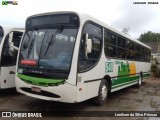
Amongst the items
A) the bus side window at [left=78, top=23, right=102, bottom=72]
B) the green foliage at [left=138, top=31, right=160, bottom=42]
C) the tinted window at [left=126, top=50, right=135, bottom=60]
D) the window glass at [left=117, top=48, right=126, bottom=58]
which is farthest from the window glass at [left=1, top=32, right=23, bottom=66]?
the green foliage at [left=138, top=31, right=160, bottom=42]

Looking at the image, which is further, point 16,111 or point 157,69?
point 157,69

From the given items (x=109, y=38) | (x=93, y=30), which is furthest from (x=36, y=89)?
(x=109, y=38)

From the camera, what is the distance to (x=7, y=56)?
9.21 metres

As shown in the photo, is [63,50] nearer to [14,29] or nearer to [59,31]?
[59,31]

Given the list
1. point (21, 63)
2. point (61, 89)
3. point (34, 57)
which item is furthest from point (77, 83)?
point (21, 63)

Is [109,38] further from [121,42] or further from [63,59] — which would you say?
[63,59]

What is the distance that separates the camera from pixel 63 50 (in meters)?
6.80

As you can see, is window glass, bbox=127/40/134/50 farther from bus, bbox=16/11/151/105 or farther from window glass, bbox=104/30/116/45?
bus, bbox=16/11/151/105

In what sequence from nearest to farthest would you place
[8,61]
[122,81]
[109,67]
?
[109,67]
[8,61]
[122,81]

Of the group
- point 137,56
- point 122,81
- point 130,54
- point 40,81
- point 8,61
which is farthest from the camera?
point 137,56

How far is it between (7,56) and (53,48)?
3.03 meters

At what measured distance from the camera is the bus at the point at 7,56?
9008mm

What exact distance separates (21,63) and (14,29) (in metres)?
2.54

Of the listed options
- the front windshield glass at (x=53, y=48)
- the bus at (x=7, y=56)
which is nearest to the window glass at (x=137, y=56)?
the bus at (x=7, y=56)
